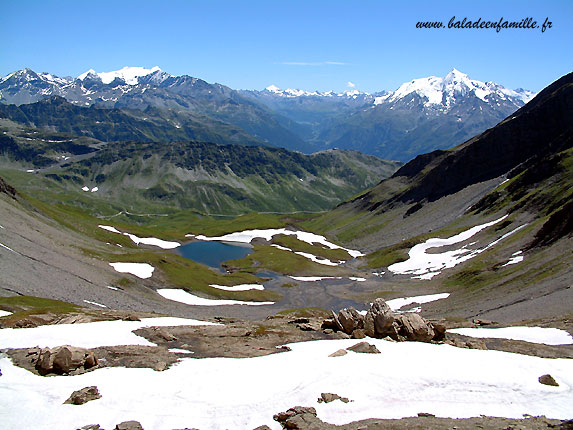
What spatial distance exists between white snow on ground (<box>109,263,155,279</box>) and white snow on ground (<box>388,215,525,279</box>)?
70608mm

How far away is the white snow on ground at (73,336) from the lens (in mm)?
32156

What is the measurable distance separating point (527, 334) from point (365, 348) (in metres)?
21.7

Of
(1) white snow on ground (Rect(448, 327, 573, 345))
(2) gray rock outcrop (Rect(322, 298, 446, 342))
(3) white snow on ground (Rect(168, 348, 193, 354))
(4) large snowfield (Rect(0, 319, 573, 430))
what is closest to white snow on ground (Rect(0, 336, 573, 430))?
(4) large snowfield (Rect(0, 319, 573, 430))

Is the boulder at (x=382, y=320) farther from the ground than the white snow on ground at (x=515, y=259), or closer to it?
closer to it

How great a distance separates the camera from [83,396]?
2366 cm

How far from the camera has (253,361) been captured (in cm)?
3072

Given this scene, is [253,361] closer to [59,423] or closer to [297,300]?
[59,423]

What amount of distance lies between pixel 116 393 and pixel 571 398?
2611cm

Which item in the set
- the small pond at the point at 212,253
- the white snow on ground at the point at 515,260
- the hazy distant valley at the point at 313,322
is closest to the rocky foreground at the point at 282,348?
the hazy distant valley at the point at 313,322

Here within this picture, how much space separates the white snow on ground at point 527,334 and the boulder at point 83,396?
34.2 m

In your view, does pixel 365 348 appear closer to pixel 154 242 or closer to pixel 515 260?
pixel 515 260

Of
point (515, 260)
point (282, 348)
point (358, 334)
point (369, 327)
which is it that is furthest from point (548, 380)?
point (515, 260)

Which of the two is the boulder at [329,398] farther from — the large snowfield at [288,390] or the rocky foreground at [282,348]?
the large snowfield at [288,390]

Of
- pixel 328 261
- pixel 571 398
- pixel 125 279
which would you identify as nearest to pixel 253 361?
pixel 571 398
